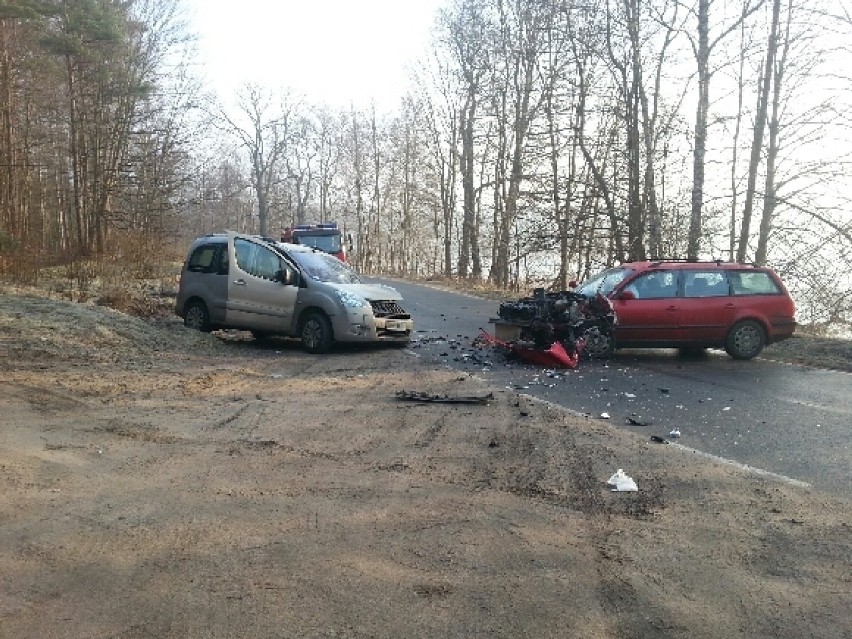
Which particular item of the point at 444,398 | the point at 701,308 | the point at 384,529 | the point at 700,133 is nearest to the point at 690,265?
the point at 701,308

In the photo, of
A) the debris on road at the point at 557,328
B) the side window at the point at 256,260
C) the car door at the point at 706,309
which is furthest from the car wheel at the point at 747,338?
the side window at the point at 256,260

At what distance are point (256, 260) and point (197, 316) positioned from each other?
1717 millimetres

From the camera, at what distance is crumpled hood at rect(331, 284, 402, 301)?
12.9 m

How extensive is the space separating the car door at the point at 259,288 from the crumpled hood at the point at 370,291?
921 mm

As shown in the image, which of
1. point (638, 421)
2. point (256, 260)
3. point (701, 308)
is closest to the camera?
point (638, 421)

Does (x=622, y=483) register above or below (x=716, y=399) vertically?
below

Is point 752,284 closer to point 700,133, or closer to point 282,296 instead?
point 282,296

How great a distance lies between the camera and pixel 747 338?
1279 centimetres

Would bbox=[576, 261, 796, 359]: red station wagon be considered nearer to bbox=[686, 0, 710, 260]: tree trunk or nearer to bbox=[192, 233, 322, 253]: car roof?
bbox=[192, 233, 322, 253]: car roof

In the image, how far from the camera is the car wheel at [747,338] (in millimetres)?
12773

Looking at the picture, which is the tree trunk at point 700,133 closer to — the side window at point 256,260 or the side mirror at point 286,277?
the side mirror at point 286,277

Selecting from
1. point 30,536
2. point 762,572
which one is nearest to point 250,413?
point 30,536

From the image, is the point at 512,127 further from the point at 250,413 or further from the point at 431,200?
the point at 250,413

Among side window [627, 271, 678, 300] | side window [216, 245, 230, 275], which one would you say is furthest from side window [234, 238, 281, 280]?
side window [627, 271, 678, 300]
